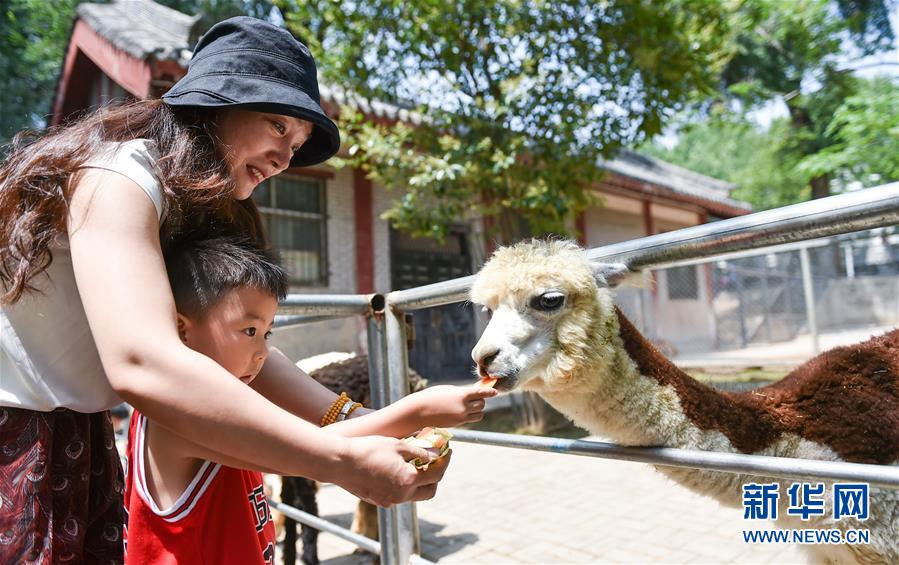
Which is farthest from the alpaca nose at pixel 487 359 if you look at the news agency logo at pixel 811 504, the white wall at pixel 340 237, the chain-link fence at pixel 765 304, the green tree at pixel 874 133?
the chain-link fence at pixel 765 304

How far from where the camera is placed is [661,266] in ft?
4.76

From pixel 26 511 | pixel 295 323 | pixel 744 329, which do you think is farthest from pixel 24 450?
pixel 744 329

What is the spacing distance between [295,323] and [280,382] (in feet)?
3.91

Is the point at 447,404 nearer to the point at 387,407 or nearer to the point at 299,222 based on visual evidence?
the point at 387,407

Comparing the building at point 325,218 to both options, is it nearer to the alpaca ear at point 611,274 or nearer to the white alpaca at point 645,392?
the white alpaca at point 645,392

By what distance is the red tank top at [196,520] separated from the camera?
106 centimetres

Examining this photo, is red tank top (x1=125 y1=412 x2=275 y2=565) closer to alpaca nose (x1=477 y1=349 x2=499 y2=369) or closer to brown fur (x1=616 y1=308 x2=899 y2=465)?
alpaca nose (x1=477 y1=349 x2=499 y2=369)

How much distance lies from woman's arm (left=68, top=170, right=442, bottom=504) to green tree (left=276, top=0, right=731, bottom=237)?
5.06 meters

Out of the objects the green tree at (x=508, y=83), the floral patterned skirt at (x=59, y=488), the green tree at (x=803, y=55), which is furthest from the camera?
the green tree at (x=803, y=55)

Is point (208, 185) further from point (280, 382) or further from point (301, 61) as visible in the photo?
point (280, 382)

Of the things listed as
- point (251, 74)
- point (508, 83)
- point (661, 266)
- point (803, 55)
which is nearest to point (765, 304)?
point (803, 55)

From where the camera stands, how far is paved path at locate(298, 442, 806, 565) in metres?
3.39

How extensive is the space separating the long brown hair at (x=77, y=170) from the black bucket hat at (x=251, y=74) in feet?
0.22

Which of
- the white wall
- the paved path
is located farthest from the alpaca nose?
the white wall
